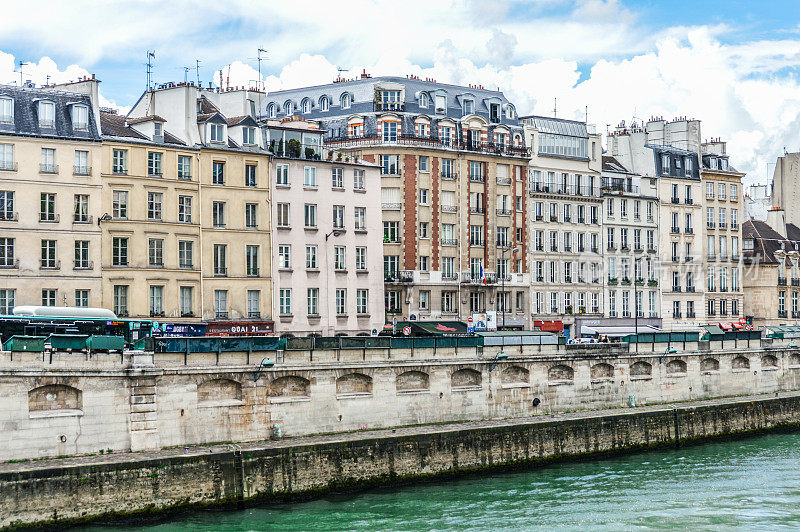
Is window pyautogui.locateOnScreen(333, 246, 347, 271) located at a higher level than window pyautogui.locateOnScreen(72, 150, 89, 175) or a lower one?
lower

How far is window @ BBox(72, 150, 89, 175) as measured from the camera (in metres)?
55.3

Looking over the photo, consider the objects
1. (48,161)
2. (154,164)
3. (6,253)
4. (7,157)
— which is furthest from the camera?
(154,164)

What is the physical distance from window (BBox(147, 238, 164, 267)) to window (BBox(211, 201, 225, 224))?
324 centimetres

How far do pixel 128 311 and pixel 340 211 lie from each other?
13770mm

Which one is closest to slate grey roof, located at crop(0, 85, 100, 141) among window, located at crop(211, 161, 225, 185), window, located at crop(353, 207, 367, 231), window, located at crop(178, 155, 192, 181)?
window, located at crop(178, 155, 192, 181)

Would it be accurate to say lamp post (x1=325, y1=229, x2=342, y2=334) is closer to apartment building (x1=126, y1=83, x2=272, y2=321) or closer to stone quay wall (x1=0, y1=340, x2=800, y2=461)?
apartment building (x1=126, y1=83, x2=272, y2=321)

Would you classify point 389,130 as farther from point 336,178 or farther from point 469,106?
point 336,178

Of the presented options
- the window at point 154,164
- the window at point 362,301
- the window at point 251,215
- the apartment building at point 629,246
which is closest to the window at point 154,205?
the window at point 154,164

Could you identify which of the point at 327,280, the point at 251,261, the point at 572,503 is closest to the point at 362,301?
the point at 327,280

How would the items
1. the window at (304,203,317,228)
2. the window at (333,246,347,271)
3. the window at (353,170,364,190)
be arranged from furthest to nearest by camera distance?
the window at (353,170,364,190) < the window at (333,246,347,271) < the window at (304,203,317,228)

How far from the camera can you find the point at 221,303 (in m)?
59.6

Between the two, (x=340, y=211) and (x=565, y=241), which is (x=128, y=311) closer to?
(x=340, y=211)

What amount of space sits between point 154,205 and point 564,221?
32.7 meters

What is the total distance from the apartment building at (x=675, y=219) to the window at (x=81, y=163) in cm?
4508
